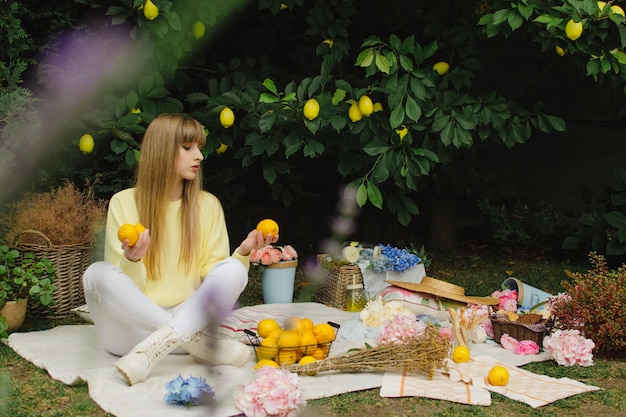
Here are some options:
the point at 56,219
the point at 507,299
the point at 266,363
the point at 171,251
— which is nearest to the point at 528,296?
the point at 507,299

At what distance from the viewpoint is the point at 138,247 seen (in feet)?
8.98

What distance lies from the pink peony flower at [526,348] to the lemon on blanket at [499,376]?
1.51 ft

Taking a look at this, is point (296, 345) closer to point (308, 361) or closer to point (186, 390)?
point (308, 361)

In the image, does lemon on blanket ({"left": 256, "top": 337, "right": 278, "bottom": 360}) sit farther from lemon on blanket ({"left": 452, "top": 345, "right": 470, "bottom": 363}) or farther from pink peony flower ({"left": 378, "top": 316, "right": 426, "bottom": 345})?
lemon on blanket ({"left": 452, "top": 345, "right": 470, "bottom": 363})

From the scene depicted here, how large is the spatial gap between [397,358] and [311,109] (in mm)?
1500

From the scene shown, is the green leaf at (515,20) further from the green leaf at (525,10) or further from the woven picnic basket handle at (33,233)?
the woven picnic basket handle at (33,233)

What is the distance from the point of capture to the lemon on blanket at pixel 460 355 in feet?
10.5

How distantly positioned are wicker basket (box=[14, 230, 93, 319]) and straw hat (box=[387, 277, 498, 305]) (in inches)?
58.6

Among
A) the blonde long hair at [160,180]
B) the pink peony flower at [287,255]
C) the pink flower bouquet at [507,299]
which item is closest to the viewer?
the blonde long hair at [160,180]

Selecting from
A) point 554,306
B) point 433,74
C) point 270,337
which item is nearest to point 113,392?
point 270,337

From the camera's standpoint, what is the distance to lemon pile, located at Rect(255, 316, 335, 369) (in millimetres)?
3053

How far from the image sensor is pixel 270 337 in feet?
10.3

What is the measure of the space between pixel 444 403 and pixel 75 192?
228cm

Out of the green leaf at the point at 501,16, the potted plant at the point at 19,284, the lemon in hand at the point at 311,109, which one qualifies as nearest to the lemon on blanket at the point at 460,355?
the lemon in hand at the point at 311,109
